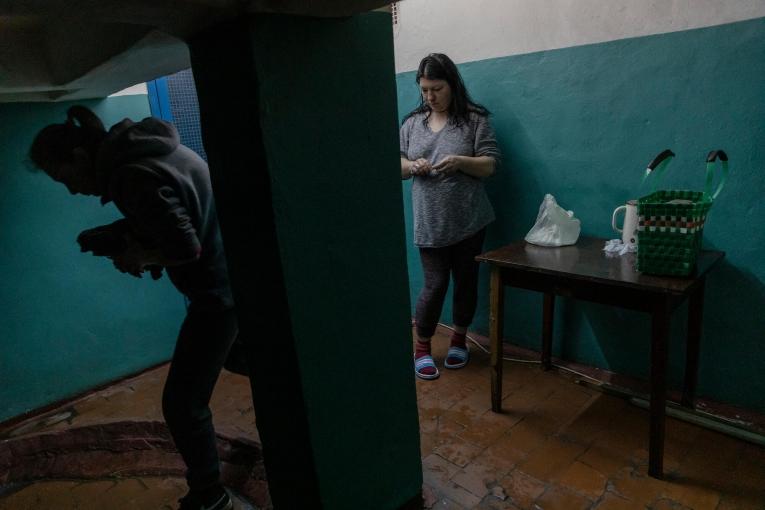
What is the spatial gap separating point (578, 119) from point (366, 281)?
62.4 inches

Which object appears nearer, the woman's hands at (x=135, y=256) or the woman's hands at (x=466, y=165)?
the woman's hands at (x=135, y=256)

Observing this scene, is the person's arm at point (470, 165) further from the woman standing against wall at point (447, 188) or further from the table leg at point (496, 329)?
the table leg at point (496, 329)

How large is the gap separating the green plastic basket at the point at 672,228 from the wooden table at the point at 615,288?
5 centimetres

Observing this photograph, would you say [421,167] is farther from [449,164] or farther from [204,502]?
[204,502]

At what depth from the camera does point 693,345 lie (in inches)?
80.9

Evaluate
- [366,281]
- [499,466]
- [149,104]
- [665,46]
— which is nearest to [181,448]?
[366,281]

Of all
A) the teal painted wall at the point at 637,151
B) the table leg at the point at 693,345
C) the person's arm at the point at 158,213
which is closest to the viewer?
the person's arm at the point at 158,213

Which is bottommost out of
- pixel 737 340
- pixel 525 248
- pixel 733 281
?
pixel 737 340

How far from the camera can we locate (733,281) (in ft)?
6.54

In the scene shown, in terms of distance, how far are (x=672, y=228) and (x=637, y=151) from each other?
61 cm

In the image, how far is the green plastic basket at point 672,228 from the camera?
1.66 metres

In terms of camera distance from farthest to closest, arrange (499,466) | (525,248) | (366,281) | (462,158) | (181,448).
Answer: (462,158), (525,248), (499,466), (181,448), (366,281)

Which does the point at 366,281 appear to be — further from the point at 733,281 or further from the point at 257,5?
the point at 733,281

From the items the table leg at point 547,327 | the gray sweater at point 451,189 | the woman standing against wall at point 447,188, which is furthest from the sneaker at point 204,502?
the table leg at point 547,327
